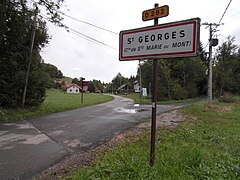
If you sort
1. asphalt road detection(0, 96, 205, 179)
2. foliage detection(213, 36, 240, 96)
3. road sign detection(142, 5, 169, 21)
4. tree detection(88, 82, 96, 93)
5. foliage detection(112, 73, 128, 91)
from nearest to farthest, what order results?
road sign detection(142, 5, 169, 21) < asphalt road detection(0, 96, 205, 179) < foliage detection(213, 36, 240, 96) < tree detection(88, 82, 96, 93) < foliage detection(112, 73, 128, 91)

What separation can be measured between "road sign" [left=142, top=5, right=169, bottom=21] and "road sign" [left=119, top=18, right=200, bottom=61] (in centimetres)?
18

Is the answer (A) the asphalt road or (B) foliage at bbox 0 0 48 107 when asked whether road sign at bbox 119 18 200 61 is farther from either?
(B) foliage at bbox 0 0 48 107

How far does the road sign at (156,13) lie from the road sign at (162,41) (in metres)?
0.18

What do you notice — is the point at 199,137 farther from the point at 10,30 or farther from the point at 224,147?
the point at 10,30

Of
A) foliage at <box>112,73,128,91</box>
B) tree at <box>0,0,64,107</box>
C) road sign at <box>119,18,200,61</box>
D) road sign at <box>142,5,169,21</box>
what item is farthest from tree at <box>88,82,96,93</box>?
road sign at <box>142,5,169,21</box>

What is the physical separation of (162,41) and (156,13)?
496 mm

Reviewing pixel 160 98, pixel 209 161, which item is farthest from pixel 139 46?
pixel 160 98

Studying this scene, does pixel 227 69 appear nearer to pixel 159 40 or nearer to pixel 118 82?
pixel 159 40

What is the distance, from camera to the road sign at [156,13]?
10.3ft

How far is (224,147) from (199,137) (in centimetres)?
102

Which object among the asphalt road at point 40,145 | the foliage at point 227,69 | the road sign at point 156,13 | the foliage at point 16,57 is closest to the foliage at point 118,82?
the foliage at point 227,69

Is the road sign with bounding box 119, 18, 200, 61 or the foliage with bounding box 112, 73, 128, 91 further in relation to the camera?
the foliage with bounding box 112, 73, 128, 91

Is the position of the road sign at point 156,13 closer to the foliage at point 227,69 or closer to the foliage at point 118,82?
the foliage at point 227,69

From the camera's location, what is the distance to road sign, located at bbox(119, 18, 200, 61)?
2893mm
